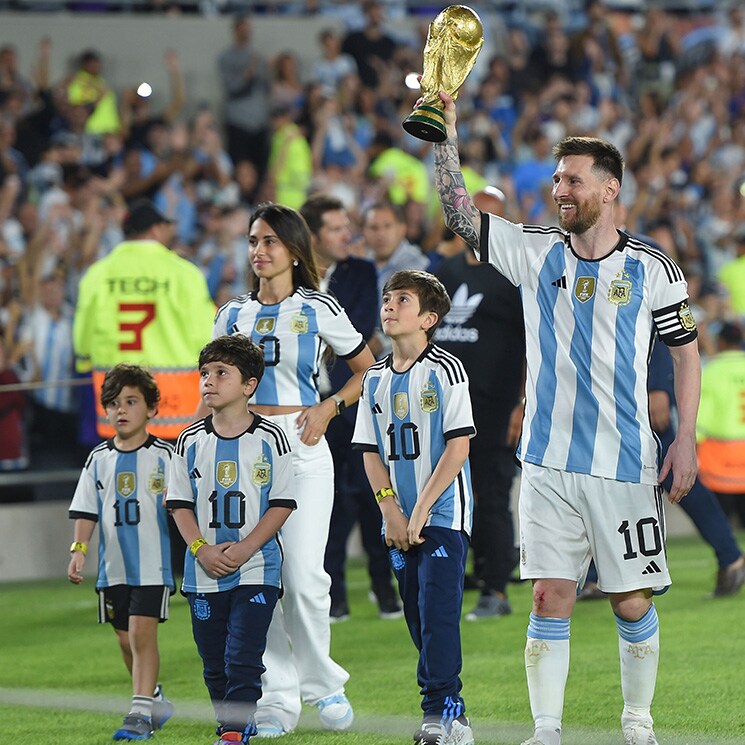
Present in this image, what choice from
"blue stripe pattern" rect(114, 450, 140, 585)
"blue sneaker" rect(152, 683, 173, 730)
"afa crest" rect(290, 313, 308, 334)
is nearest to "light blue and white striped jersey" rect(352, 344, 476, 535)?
"afa crest" rect(290, 313, 308, 334)

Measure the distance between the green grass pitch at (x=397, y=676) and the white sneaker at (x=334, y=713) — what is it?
54mm

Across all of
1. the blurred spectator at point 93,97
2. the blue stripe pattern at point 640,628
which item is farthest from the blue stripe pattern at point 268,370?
the blurred spectator at point 93,97

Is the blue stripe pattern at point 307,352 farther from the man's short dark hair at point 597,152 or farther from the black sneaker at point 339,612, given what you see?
the black sneaker at point 339,612

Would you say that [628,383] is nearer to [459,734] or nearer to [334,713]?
[459,734]

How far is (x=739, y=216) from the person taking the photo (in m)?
16.6

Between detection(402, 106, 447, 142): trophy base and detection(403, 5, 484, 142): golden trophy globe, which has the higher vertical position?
detection(403, 5, 484, 142): golden trophy globe

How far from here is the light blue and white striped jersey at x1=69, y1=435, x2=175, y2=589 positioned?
233 inches

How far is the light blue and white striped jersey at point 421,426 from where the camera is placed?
536 cm

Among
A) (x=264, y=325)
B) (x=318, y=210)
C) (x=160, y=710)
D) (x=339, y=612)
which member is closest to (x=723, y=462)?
(x=339, y=612)

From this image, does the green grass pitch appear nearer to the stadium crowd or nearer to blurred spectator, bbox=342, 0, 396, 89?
the stadium crowd

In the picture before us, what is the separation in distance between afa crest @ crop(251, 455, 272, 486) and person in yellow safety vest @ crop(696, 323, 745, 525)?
633 centimetres

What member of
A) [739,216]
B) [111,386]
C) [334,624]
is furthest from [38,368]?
[739,216]

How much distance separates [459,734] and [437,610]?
1.41 feet

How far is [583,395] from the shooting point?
4984 millimetres
